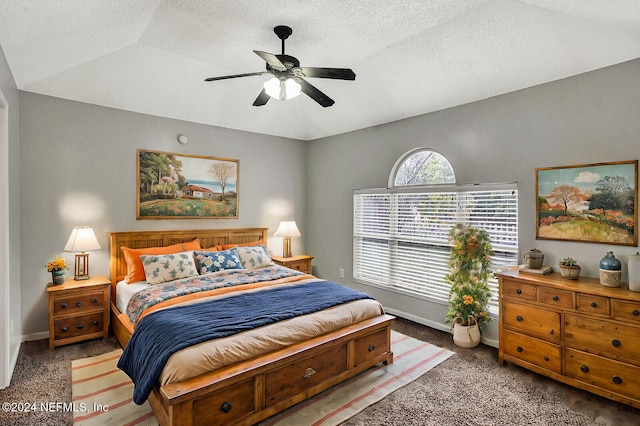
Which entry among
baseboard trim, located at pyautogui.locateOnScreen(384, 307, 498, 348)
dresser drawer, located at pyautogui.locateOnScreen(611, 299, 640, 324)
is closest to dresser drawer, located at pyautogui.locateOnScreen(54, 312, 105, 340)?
baseboard trim, located at pyautogui.locateOnScreen(384, 307, 498, 348)

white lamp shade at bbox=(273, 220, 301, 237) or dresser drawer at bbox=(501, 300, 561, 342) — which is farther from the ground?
white lamp shade at bbox=(273, 220, 301, 237)

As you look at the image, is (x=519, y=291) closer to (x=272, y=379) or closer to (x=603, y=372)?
(x=603, y=372)

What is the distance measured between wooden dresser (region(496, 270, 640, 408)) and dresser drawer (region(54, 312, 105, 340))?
4.14 m

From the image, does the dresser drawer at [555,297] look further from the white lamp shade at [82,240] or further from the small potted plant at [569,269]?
the white lamp shade at [82,240]

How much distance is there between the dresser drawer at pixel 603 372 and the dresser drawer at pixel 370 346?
58.0 inches

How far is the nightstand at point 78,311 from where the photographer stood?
335 centimetres

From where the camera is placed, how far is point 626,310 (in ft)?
7.89

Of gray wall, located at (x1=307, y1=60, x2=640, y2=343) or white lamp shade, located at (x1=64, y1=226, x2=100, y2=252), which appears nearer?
gray wall, located at (x1=307, y1=60, x2=640, y2=343)

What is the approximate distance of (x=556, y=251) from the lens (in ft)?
10.2

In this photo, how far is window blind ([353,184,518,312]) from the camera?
3487mm

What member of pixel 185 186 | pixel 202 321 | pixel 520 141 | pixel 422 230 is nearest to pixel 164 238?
pixel 185 186

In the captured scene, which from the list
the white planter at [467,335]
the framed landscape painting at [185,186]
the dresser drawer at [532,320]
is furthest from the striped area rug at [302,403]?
the framed landscape painting at [185,186]

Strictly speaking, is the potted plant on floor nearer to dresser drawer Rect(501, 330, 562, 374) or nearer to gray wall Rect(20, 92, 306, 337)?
dresser drawer Rect(501, 330, 562, 374)

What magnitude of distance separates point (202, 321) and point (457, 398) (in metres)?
2.07
